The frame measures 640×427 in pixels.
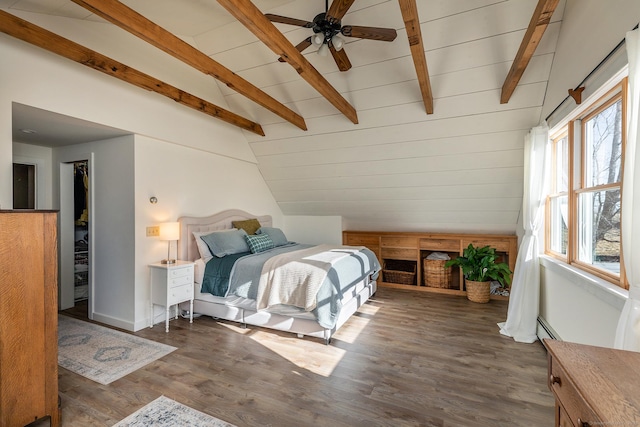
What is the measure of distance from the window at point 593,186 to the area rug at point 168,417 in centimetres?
258

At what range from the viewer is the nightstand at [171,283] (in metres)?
3.17

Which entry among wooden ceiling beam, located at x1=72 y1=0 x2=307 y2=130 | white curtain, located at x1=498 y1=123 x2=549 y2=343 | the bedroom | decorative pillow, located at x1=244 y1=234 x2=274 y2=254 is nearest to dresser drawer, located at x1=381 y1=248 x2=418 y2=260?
the bedroom

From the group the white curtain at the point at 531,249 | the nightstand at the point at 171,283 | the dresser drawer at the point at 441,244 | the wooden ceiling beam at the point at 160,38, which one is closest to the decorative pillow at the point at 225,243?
the nightstand at the point at 171,283

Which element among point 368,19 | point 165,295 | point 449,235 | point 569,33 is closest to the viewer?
point 569,33

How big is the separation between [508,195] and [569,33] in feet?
6.98

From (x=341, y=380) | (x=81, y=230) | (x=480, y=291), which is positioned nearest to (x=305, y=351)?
(x=341, y=380)

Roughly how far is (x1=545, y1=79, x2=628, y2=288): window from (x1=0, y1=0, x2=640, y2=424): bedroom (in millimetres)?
243

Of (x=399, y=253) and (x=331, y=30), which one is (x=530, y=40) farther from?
(x=399, y=253)

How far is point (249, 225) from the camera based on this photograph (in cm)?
468

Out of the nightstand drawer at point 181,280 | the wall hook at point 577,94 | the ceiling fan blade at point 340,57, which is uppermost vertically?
the ceiling fan blade at point 340,57

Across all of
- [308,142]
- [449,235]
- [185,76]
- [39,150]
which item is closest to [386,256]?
[449,235]

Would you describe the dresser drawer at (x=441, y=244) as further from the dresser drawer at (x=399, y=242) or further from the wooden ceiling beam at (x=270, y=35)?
the wooden ceiling beam at (x=270, y=35)

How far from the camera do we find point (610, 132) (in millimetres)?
1943

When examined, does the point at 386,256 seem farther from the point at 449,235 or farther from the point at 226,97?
the point at 226,97
